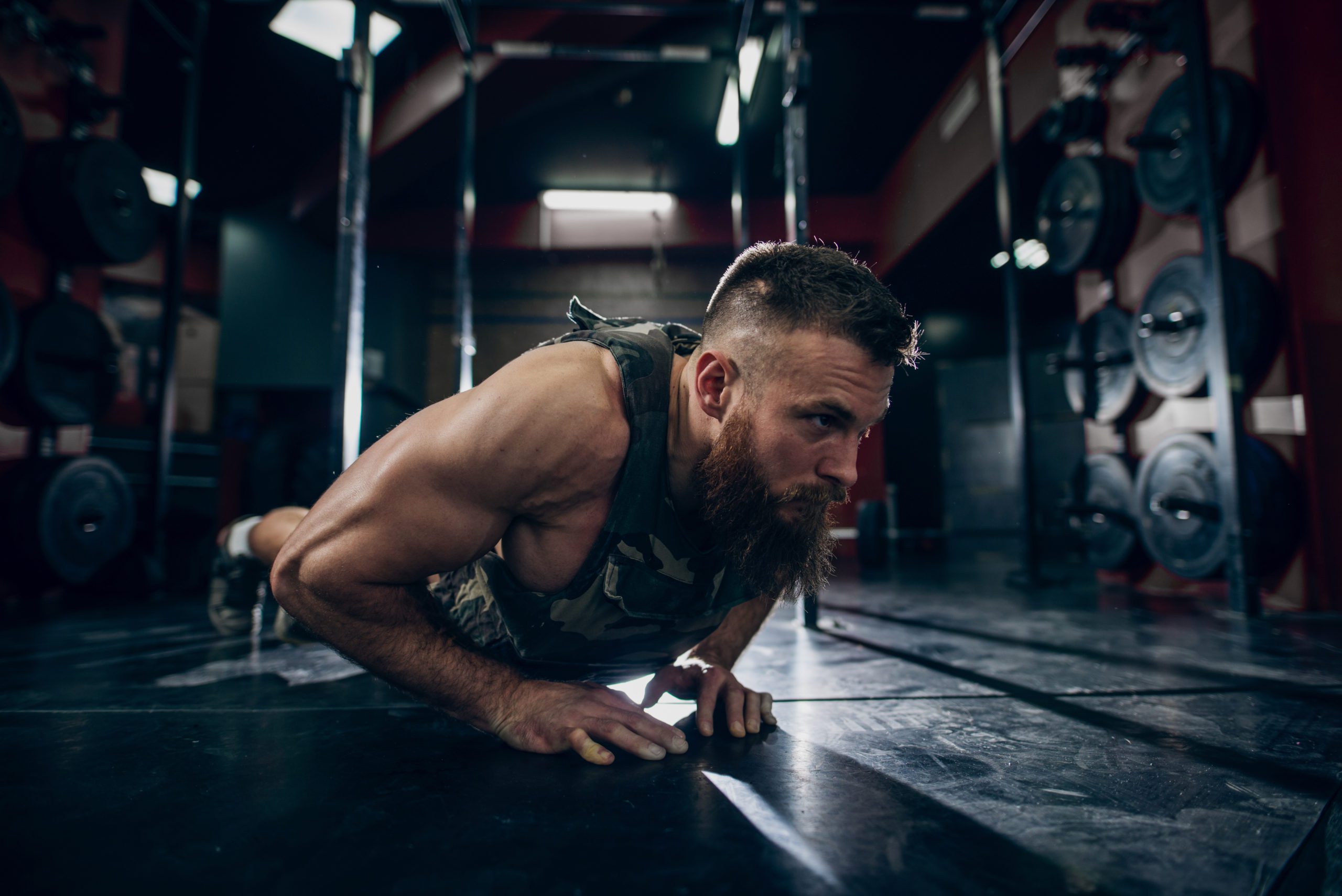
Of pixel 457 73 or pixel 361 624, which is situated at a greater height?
pixel 457 73

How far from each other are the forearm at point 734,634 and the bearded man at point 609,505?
167mm

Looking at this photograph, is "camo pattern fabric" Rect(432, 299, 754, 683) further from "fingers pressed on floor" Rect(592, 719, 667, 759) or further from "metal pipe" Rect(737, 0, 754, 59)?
"metal pipe" Rect(737, 0, 754, 59)

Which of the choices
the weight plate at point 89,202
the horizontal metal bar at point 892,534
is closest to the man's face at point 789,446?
the weight plate at point 89,202

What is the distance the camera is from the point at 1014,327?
332 cm

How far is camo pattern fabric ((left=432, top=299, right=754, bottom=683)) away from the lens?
1.02 m

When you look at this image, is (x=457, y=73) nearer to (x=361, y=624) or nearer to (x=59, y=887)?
(x=361, y=624)

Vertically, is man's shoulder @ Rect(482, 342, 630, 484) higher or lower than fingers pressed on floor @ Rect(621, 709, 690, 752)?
higher

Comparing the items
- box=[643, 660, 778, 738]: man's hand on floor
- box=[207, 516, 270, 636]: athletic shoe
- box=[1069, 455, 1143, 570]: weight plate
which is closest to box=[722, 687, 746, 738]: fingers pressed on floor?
box=[643, 660, 778, 738]: man's hand on floor

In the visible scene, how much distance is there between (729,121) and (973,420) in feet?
13.5

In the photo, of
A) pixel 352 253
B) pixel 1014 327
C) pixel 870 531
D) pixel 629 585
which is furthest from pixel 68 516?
pixel 1014 327

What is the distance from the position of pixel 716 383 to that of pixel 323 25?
189 inches

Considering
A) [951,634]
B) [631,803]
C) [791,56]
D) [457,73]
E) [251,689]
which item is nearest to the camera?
[631,803]

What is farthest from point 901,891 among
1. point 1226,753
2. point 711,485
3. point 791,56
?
point 791,56

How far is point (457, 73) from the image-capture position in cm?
457
